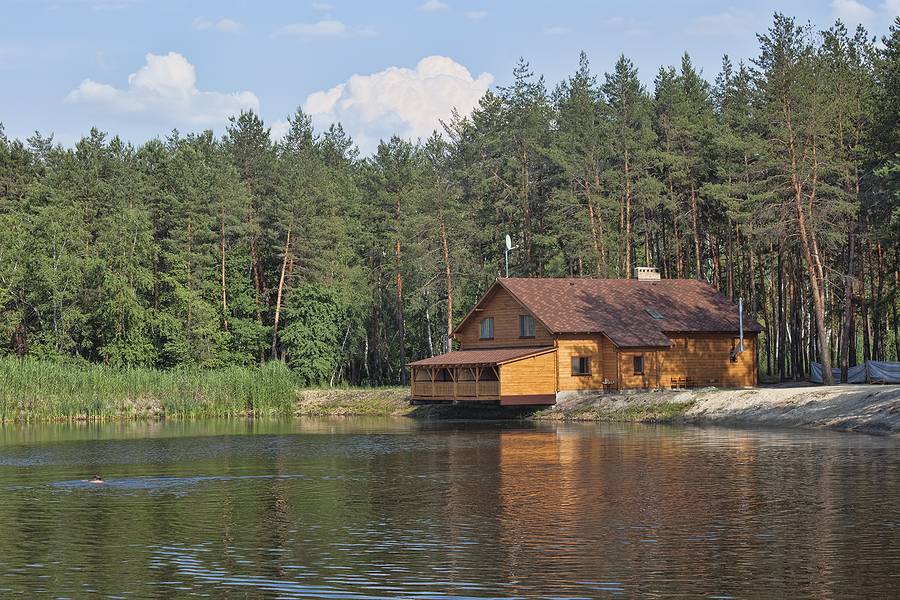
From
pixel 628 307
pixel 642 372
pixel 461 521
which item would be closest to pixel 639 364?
pixel 642 372

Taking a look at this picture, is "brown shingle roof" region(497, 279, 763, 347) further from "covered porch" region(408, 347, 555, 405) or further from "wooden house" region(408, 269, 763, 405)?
"covered porch" region(408, 347, 555, 405)

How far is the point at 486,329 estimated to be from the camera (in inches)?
2025

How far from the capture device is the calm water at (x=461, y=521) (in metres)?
12.3

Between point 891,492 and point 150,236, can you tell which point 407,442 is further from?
point 150,236

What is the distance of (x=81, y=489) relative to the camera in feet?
71.4

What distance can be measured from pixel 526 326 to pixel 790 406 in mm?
15068

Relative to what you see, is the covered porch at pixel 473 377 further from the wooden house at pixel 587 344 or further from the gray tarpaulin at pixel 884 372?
the gray tarpaulin at pixel 884 372

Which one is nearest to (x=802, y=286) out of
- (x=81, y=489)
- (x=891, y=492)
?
(x=891, y=492)

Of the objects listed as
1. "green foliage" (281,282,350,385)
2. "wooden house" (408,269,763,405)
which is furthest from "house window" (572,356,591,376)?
"green foliage" (281,282,350,385)

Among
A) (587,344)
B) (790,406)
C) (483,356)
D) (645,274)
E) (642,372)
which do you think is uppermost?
(645,274)

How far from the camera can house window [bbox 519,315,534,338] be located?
159 ft

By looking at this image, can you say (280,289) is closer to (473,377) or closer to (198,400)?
(198,400)

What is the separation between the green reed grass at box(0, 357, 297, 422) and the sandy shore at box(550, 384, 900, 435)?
1741 cm

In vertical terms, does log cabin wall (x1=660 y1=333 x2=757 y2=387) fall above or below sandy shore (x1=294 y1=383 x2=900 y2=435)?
above
